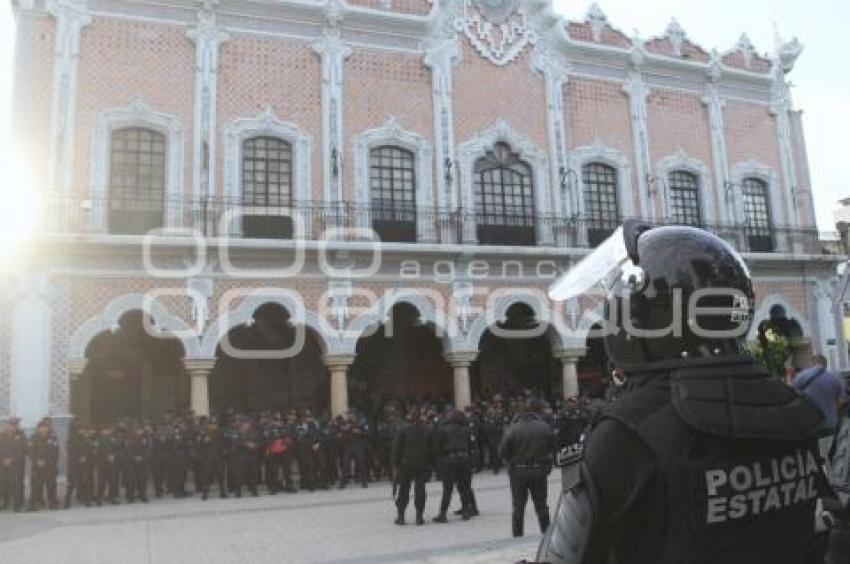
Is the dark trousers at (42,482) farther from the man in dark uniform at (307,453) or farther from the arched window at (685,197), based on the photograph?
the arched window at (685,197)

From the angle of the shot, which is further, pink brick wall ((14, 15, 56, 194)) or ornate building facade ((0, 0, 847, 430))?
ornate building facade ((0, 0, 847, 430))

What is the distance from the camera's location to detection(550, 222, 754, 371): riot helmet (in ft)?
7.39

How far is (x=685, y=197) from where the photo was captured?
24.0 m

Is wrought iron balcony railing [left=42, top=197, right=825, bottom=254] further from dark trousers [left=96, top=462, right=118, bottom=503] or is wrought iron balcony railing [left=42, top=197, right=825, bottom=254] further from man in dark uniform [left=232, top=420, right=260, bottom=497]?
dark trousers [left=96, top=462, right=118, bottom=503]

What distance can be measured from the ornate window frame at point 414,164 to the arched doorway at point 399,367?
308 centimetres

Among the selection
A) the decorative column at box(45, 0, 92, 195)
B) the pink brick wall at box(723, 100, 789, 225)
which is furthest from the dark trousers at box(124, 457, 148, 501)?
the pink brick wall at box(723, 100, 789, 225)

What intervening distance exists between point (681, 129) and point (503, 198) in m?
6.76

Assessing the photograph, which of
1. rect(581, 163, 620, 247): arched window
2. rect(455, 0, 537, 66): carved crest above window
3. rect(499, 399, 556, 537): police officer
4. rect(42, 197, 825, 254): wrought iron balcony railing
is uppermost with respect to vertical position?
rect(455, 0, 537, 66): carved crest above window

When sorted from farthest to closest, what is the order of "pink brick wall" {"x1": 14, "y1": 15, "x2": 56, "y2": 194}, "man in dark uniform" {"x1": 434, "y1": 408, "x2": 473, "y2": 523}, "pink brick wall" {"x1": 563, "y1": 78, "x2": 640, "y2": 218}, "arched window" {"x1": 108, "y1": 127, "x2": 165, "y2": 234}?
"pink brick wall" {"x1": 563, "y1": 78, "x2": 640, "y2": 218}, "arched window" {"x1": 108, "y1": 127, "x2": 165, "y2": 234}, "pink brick wall" {"x1": 14, "y1": 15, "x2": 56, "y2": 194}, "man in dark uniform" {"x1": 434, "y1": 408, "x2": 473, "y2": 523}

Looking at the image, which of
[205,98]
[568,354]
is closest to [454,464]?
[568,354]

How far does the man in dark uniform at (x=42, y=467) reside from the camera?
14516 millimetres

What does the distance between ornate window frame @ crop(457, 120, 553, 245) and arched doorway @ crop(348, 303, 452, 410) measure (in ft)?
11.9

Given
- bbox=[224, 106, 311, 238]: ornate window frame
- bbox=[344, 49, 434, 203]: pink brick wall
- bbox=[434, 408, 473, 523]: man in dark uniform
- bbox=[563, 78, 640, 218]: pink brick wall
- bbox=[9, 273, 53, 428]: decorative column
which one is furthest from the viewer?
bbox=[563, 78, 640, 218]: pink brick wall

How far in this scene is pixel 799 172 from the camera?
1021 inches
